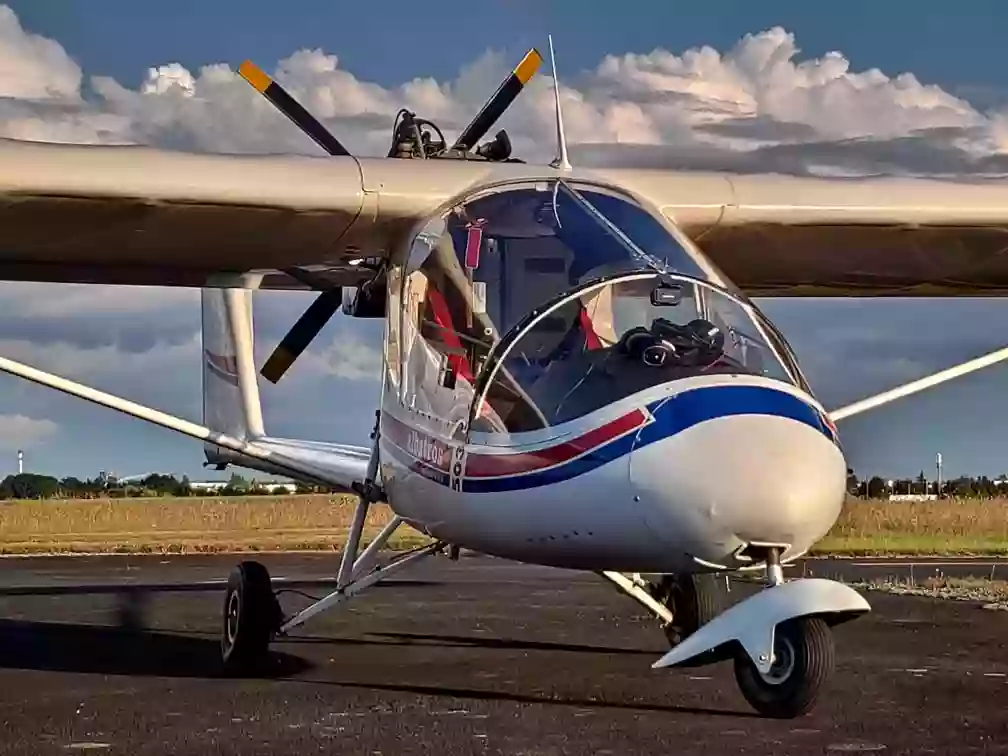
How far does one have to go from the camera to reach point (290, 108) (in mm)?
10719

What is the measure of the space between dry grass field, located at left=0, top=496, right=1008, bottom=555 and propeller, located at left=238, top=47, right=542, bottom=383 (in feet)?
36.9

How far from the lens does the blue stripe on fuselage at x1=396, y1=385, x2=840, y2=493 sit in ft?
18.7

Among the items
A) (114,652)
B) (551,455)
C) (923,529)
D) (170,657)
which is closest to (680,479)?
(551,455)

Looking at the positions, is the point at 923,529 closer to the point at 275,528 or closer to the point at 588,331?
the point at 275,528

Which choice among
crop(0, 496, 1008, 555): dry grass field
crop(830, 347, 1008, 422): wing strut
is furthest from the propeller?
crop(0, 496, 1008, 555): dry grass field

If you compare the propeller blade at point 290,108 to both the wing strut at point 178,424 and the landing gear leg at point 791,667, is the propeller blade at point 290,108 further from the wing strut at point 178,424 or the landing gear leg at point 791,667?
the landing gear leg at point 791,667

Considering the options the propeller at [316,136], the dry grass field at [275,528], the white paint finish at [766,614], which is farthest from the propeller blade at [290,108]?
the dry grass field at [275,528]

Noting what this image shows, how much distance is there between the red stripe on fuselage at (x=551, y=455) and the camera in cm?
588

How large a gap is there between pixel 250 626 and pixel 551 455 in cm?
392

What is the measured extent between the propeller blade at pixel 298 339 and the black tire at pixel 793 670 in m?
5.74

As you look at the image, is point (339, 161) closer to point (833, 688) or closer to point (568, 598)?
point (833, 688)

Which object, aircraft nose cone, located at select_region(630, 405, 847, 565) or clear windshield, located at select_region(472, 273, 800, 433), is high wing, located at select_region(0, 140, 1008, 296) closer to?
clear windshield, located at select_region(472, 273, 800, 433)

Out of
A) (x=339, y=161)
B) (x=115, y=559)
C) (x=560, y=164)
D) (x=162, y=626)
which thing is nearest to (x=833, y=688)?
(x=560, y=164)

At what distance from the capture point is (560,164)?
27.9 ft
